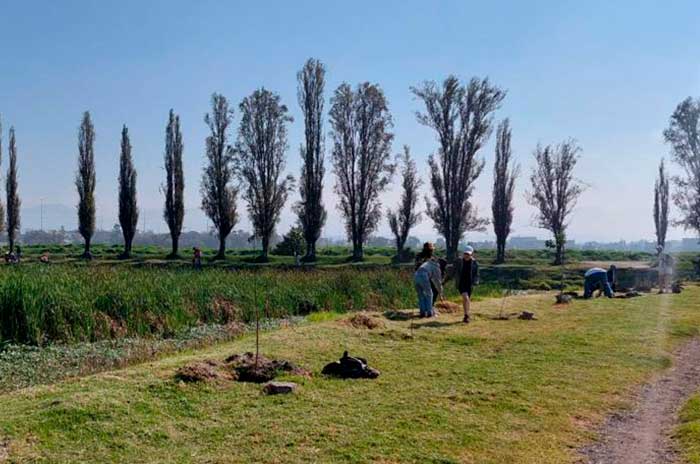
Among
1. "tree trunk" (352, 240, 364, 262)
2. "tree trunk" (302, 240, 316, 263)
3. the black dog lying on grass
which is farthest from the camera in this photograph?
"tree trunk" (352, 240, 364, 262)

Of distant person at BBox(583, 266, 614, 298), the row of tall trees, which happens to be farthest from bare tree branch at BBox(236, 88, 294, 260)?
distant person at BBox(583, 266, 614, 298)

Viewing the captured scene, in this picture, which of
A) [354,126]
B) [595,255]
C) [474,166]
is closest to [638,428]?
[474,166]

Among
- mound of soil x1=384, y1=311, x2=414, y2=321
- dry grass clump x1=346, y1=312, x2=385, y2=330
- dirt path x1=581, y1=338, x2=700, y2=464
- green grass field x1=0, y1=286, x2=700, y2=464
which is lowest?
dirt path x1=581, y1=338, x2=700, y2=464

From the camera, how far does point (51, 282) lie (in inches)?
524

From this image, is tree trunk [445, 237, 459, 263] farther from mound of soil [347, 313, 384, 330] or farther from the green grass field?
the green grass field

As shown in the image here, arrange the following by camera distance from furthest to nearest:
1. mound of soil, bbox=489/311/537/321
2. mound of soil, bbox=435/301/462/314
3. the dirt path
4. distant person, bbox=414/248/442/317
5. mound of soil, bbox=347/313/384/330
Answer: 1. mound of soil, bbox=435/301/462/314
2. mound of soil, bbox=489/311/537/321
3. distant person, bbox=414/248/442/317
4. mound of soil, bbox=347/313/384/330
5. the dirt path

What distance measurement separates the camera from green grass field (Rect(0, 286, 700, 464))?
5426mm

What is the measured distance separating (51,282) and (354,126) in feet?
113

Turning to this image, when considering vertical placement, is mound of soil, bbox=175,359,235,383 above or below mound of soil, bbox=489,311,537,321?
above

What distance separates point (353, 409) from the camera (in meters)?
6.66

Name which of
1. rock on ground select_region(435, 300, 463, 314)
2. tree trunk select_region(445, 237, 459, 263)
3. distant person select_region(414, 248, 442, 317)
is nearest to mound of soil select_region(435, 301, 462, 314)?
rock on ground select_region(435, 300, 463, 314)

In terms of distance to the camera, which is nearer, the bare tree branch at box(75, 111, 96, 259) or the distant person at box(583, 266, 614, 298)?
the distant person at box(583, 266, 614, 298)

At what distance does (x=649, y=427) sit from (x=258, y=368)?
4.22 m

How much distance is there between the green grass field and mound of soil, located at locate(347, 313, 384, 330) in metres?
1.23
